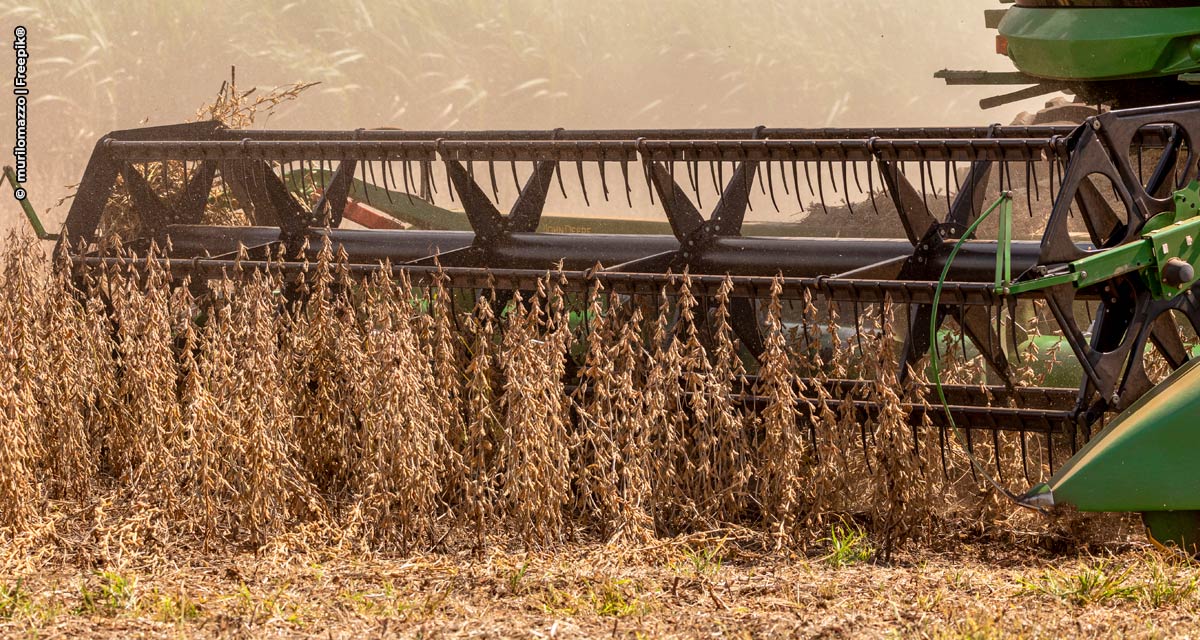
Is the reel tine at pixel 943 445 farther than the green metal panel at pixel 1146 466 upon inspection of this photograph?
Yes

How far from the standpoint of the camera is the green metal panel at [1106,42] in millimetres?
5129

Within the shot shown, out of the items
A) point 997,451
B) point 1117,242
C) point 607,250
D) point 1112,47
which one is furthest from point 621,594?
point 1112,47

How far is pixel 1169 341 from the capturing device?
3.89 metres

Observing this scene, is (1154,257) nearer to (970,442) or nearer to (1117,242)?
(1117,242)

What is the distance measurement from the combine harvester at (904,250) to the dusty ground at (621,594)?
274 mm

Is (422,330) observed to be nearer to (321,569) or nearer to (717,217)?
(321,569)

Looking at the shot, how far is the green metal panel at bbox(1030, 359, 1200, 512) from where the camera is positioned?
354cm

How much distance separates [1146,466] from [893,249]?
1.44 meters

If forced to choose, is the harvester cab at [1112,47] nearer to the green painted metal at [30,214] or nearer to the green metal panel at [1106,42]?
the green metal panel at [1106,42]

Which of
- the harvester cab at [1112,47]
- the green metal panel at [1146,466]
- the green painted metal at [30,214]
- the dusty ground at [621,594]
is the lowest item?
the dusty ground at [621,594]

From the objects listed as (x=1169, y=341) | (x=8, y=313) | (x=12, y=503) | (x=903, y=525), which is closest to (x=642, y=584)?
(x=903, y=525)

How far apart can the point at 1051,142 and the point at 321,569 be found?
2344 mm

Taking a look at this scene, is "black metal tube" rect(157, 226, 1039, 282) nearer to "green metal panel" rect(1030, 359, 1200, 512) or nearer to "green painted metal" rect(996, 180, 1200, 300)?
"green painted metal" rect(996, 180, 1200, 300)

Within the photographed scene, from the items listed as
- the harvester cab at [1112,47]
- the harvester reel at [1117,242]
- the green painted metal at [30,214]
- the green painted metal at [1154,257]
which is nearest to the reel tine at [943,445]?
the harvester reel at [1117,242]
